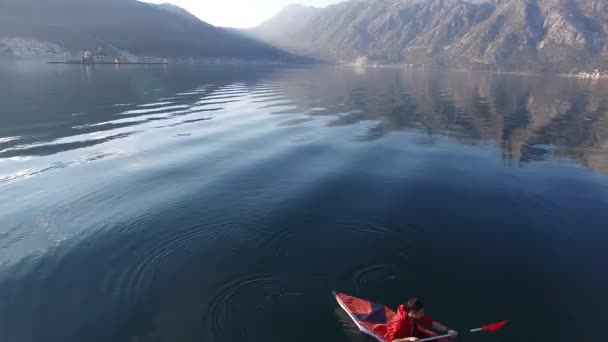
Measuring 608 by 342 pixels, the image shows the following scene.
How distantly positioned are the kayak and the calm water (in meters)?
1.01

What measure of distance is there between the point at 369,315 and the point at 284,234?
8443 mm

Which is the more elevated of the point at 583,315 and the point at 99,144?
the point at 99,144

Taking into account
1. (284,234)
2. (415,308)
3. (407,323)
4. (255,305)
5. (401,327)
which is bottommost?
(255,305)

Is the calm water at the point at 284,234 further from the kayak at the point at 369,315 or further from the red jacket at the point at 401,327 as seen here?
the red jacket at the point at 401,327

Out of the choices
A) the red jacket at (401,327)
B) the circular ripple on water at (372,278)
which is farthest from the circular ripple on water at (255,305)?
the red jacket at (401,327)

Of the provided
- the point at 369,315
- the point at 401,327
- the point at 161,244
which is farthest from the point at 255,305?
the point at 161,244

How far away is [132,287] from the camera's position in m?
17.2

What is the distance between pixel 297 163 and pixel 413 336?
74.8 feet

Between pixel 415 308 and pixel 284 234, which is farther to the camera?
pixel 284 234

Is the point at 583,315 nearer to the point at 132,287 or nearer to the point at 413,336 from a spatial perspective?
the point at 413,336

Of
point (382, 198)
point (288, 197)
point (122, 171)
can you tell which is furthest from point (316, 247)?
point (122, 171)

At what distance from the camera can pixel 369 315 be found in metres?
15.0

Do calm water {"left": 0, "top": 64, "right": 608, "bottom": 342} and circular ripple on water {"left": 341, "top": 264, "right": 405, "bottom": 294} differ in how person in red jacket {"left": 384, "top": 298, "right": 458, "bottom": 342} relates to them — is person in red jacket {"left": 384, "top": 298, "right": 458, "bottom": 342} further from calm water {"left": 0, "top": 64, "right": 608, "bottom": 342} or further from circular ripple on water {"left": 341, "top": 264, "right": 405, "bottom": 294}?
circular ripple on water {"left": 341, "top": 264, "right": 405, "bottom": 294}

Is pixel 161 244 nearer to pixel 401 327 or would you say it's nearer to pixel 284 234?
pixel 284 234
